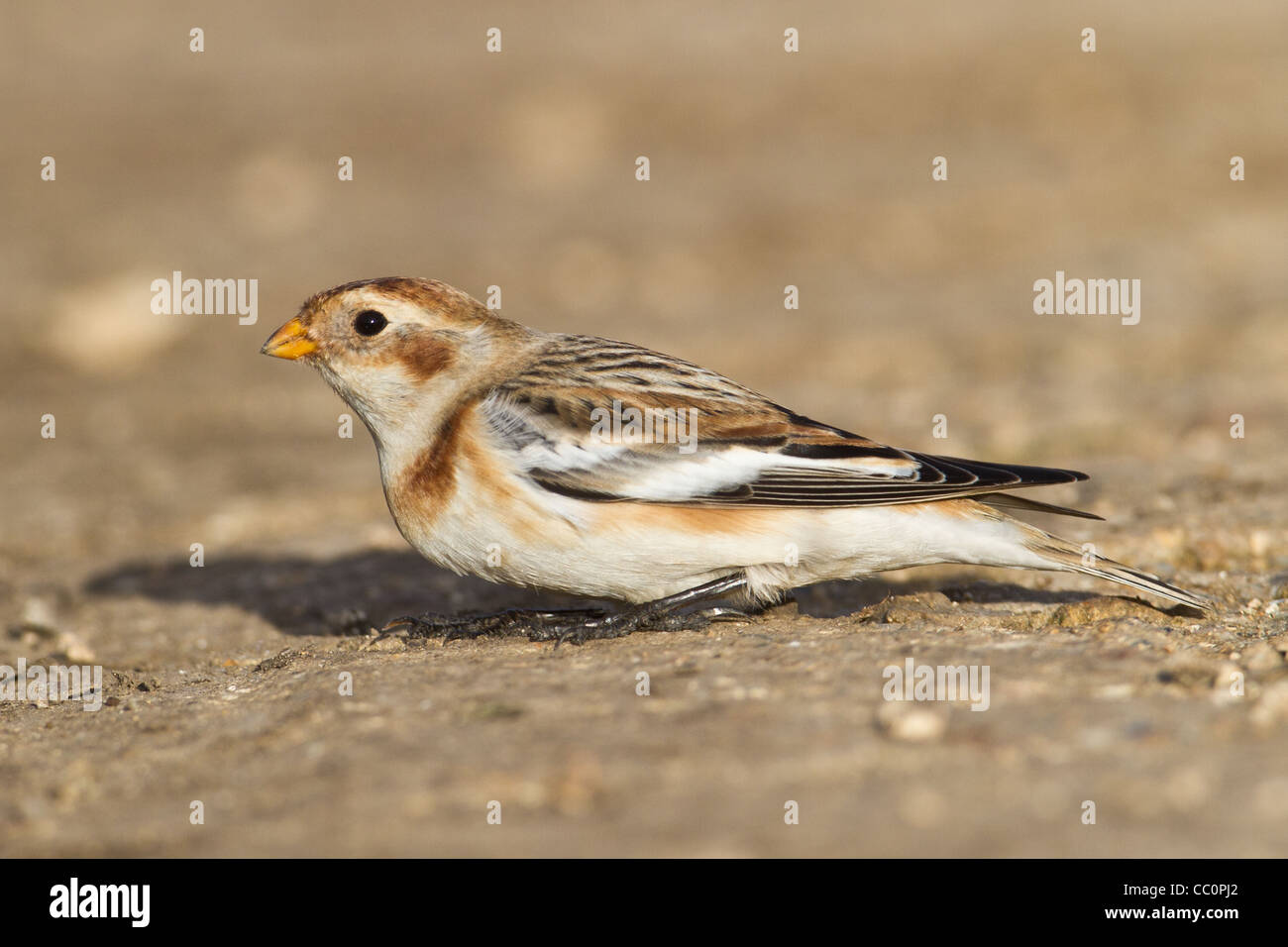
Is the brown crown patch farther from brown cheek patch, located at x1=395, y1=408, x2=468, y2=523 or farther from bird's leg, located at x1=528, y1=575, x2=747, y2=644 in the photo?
bird's leg, located at x1=528, y1=575, x2=747, y2=644

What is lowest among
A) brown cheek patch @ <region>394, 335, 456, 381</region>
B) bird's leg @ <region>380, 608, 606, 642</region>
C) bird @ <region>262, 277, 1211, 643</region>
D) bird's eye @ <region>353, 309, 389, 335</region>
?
bird's leg @ <region>380, 608, 606, 642</region>

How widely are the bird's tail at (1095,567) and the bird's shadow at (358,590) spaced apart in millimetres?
702

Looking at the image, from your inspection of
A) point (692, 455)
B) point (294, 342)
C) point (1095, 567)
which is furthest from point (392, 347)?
point (1095, 567)

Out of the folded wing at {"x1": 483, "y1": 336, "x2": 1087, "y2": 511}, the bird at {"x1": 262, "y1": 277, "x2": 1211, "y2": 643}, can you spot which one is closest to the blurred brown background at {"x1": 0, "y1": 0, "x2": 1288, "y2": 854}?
the bird at {"x1": 262, "y1": 277, "x2": 1211, "y2": 643}

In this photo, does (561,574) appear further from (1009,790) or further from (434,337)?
(1009,790)

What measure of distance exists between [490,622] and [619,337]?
21.8ft

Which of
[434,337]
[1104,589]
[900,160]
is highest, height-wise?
[900,160]

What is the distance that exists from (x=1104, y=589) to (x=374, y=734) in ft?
11.9

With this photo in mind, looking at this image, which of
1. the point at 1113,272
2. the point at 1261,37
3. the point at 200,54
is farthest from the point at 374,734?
the point at 1261,37

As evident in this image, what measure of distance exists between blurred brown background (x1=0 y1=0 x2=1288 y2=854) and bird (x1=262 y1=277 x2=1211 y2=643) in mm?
308

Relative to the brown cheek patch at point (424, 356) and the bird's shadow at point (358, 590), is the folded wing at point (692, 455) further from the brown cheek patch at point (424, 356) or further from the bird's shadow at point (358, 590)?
the bird's shadow at point (358, 590)

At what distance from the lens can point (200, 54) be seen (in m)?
19.8

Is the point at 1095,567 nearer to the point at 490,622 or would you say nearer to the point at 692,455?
the point at 692,455

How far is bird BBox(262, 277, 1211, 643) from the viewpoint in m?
5.27
